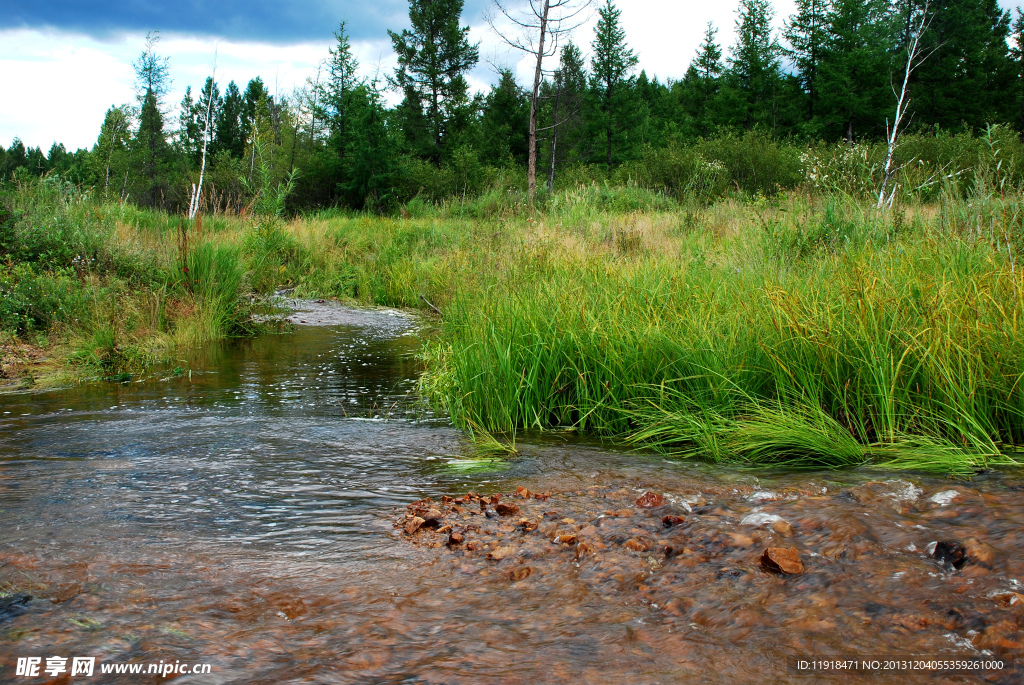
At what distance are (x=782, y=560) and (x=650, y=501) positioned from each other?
82cm

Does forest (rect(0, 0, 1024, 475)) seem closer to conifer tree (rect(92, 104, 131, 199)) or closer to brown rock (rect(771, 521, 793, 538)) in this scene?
brown rock (rect(771, 521, 793, 538))

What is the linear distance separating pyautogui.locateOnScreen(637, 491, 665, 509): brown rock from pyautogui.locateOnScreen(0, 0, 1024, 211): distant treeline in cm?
2318

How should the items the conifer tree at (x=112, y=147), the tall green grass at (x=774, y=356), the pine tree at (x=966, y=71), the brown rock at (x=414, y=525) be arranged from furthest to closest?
the pine tree at (x=966, y=71)
the conifer tree at (x=112, y=147)
the tall green grass at (x=774, y=356)
the brown rock at (x=414, y=525)

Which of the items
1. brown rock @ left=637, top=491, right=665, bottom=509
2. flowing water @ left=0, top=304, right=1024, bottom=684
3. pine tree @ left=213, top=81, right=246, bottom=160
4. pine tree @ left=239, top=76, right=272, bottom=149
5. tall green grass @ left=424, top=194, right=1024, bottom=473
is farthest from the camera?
pine tree @ left=213, top=81, right=246, bottom=160

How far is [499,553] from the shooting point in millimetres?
2523

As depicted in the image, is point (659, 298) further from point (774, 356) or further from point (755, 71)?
point (755, 71)

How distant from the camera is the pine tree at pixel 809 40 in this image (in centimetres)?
5212

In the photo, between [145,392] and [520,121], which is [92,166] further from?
[145,392]

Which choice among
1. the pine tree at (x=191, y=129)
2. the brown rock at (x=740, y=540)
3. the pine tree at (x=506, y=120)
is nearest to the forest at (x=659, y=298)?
the brown rock at (x=740, y=540)

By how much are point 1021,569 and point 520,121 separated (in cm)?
4085

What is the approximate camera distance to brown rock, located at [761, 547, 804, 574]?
2168 millimetres

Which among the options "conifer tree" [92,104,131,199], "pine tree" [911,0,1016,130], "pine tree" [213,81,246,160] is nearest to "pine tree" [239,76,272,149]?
"pine tree" [213,81,246,160]

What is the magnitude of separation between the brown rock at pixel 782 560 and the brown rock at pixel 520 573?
810 millimetres

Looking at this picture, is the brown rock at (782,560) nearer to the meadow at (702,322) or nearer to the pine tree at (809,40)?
the meadow at (702,322)
